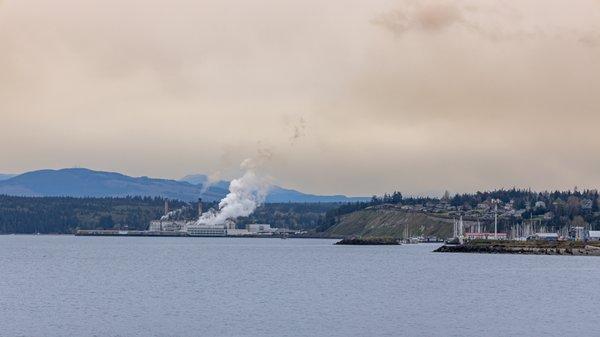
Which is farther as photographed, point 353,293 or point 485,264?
point 485,264

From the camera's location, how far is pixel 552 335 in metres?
66.8

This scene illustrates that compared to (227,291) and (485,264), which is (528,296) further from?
(485,264)

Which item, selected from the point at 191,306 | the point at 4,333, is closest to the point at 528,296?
the point at 191,306

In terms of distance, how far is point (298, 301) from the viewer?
8931 centimetres

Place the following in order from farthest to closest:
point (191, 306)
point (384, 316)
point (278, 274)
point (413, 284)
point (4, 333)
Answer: point (278, 274) → point (413, 284) → point (191, 306) → point (384, 316) → point (4, 333)

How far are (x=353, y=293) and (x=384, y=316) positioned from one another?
21989 mm

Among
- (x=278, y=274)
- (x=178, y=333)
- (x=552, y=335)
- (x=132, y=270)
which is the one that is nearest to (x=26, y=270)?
(x=132, y=270)

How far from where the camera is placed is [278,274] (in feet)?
425

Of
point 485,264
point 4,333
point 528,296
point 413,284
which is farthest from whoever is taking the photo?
point 485,264

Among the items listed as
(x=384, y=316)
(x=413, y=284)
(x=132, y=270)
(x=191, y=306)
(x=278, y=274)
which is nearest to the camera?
(x=384, y=316)

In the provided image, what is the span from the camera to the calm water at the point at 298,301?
69.4 m

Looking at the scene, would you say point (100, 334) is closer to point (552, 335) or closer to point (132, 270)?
point (552, 335)

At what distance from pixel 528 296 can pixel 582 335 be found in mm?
29998

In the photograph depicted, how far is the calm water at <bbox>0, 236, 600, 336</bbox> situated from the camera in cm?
6938
